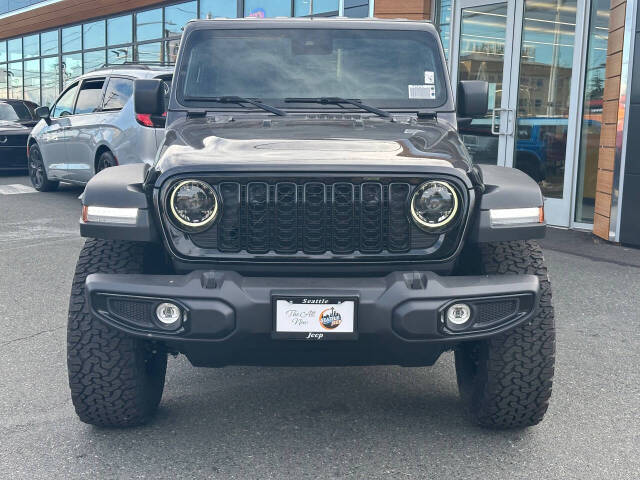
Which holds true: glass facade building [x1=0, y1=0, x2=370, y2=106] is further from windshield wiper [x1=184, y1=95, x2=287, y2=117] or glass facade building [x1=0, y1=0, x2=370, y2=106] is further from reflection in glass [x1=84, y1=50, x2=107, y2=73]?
windshield wiper [x1=184, y1=95, x2=287, y2=117]

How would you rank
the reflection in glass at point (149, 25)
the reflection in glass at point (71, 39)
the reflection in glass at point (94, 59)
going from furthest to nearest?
the reflection in glass at point (71, 39), the reflection in glass at point (94, 59), the reflection in glass at point (149, 25)

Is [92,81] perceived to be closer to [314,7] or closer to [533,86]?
[314,7]

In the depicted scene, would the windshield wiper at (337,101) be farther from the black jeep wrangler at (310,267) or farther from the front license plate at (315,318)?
the front license plate at (315,318)

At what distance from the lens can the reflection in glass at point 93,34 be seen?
67.3ft

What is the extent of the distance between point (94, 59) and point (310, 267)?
1979 cm

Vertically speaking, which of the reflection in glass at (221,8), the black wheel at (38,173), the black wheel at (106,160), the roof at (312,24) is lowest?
the black wheel at (38,173)

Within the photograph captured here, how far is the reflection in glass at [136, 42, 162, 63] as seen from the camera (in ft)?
59.8

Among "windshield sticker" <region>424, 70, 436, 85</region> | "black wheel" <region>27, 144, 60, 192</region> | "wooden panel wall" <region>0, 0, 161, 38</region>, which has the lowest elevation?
"black wheel" <region>27, 144, 60, 192</region>

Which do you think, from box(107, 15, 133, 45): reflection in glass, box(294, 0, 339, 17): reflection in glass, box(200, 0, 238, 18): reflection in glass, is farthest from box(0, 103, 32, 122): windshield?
box(294, 0, 339, 17): reflection in glass

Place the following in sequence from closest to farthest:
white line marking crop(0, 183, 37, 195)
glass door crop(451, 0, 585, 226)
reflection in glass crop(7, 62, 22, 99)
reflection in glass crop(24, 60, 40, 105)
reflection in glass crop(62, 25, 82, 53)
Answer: glass door crop(451, 0, 585, 226), white line marking crop(0, 183, 37, 195), reflection in glass crop(62, 25, 82, 53), reflection in glass crop(24, 60, 40, 105), reflection in glass crop(7, 62, 22, 99)

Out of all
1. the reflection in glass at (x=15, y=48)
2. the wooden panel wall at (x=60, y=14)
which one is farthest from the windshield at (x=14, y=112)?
the reflection in glass at (x=15, y=48)

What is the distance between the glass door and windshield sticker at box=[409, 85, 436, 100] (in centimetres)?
505

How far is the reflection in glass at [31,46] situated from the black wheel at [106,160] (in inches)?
656

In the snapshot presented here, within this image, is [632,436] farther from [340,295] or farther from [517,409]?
[340,295]
